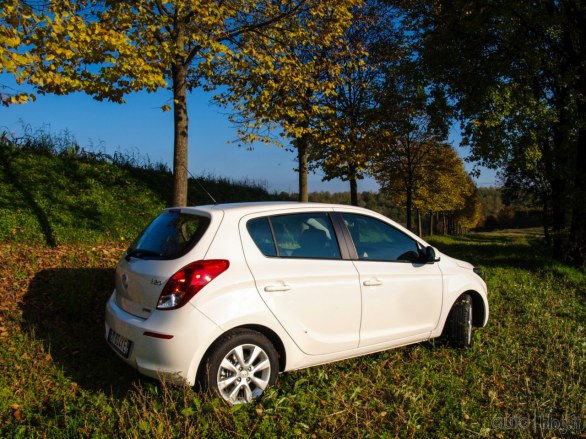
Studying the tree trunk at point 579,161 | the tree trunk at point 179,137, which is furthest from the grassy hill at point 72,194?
the tree trunk at point 579,161

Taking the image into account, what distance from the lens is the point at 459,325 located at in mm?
5098

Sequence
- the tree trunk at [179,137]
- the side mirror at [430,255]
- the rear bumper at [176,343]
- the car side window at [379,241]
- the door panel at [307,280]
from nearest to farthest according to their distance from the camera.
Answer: the rear bumper at [176,343], the door panel at [307,280], the car side window at [379,241], the side mirror at [430,255], the tree trunk at [179,137]

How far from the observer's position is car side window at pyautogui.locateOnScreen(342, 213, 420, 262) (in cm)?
449

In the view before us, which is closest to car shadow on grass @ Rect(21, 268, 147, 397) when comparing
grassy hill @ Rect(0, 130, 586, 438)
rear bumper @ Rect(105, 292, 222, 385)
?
grassy hill @ Rect(0, 130, 586, 438)

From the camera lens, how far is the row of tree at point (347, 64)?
6.46 metres

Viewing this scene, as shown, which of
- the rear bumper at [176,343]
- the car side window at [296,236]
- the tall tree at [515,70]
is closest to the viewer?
the rear bumper at [176,343]

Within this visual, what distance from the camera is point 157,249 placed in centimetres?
389

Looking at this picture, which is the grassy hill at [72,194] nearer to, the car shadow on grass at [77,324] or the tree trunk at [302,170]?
the car shadow on grass at [77,324]

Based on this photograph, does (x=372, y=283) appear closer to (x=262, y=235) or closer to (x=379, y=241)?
(x=379, y=241)

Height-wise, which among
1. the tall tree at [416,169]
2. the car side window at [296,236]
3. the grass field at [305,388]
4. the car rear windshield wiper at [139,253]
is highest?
the tall tree at [416,169]

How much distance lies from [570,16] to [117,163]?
12.3 metres

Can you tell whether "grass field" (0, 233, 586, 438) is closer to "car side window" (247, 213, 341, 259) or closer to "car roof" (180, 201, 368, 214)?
"car side window" (247, 213, 341, 259)

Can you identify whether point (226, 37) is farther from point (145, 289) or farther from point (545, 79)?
point (545, 79)

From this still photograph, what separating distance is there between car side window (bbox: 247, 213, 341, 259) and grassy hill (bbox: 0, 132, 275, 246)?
6.05m
